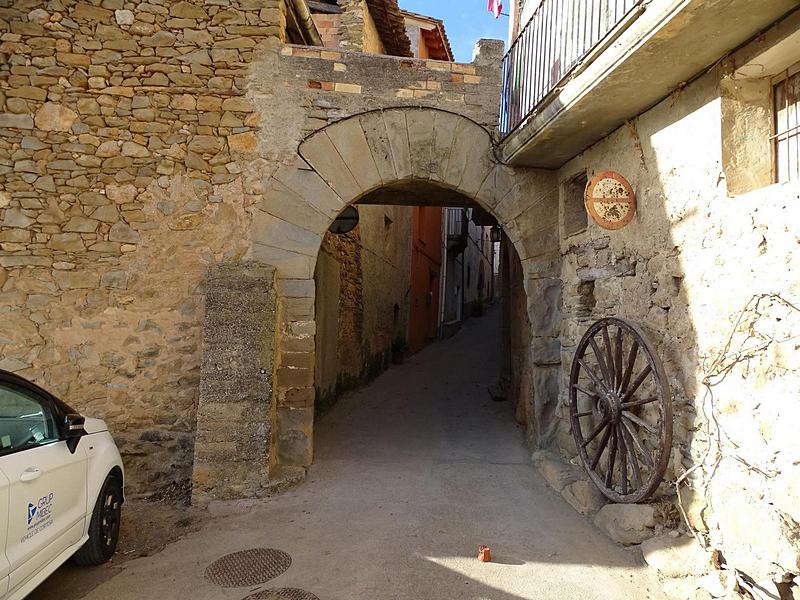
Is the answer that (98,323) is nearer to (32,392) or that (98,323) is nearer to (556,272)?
(32,392)

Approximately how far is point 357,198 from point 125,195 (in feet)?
6.90

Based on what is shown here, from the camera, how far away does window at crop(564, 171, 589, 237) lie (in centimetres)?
518

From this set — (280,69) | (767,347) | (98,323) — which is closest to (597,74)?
(767,347)

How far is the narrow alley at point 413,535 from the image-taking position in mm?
3031

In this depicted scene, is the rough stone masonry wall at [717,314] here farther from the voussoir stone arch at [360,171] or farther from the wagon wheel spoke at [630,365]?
the voussoir stone arch at [360,171]

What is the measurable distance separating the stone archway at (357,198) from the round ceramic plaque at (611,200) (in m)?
1.20

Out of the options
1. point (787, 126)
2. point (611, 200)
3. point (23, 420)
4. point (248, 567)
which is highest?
point (787, 126)

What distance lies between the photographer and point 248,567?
3.27 metres

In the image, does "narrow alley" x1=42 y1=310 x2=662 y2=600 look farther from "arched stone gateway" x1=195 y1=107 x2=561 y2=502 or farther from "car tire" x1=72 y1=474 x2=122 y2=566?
"arched stone gateway" x1=195 y1=107 x2=561 y2=502

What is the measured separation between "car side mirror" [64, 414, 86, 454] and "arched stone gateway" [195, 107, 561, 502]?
1.85m

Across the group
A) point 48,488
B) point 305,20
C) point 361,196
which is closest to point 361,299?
point 361,196

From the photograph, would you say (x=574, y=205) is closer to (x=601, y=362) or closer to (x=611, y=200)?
(x=611, y=200)

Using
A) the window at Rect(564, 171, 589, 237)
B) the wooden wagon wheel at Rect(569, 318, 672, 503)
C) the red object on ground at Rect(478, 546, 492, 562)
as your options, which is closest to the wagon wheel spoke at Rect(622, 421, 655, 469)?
the wooden wagon wheel at Rect(569, 318, 672, 503)

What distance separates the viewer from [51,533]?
104 inches
